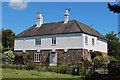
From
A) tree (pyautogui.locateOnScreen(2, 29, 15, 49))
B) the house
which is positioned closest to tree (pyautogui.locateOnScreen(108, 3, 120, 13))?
the house

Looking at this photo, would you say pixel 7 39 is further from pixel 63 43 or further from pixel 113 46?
pixel 113 46

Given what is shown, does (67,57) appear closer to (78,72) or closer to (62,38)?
(62,38)

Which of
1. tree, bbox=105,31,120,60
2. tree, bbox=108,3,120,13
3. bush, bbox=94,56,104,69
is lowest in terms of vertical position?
bush, bbox=94,56,104,69

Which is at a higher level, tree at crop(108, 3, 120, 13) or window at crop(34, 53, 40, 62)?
tree at crop(108, 3, 120, 13)

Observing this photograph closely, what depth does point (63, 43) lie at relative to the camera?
107ft

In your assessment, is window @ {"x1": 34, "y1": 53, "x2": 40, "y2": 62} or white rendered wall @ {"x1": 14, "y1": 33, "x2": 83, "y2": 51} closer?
white rendered wall @ {"x1": 14, "y1": 33, "x2": 83, "y2": 51}

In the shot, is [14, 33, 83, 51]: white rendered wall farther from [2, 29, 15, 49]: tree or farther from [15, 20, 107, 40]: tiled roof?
[2, 29, 15, 49]: tree

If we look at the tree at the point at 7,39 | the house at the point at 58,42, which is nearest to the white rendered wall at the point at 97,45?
the house at the point at 58,42

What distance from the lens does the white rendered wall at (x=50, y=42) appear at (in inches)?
1231

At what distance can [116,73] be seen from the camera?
2191cm

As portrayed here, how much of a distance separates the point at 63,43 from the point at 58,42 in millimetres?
1031

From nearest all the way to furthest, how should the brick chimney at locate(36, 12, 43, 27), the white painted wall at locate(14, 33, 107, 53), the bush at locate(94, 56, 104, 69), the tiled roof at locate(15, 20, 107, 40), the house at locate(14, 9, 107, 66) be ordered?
the bush at locate(94, 56, 104, 69) → the white painted wall at locate(14, 33, 107, 53) → the house at locate(14, 9, 107, 66) → the tiled roof at locate(15, 20, 107, 40) → the brick chimney at locate(36, 12, 43, 27)

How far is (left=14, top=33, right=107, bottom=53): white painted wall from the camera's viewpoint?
31.2m

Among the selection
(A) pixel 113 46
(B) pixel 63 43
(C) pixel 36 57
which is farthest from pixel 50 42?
(A) pixel 113 46
